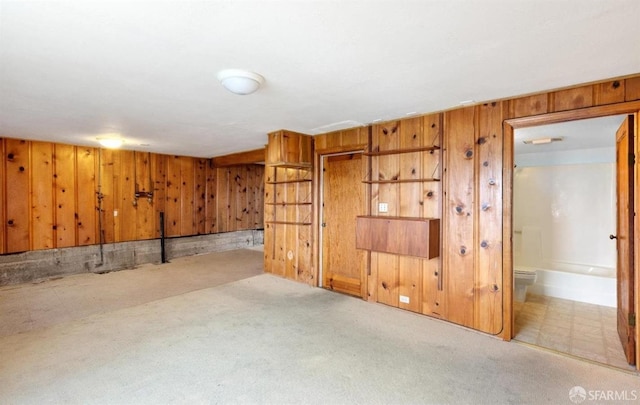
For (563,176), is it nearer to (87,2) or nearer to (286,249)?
(286,249)

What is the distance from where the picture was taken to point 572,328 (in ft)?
9.93

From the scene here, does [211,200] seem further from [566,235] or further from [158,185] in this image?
[566,235]

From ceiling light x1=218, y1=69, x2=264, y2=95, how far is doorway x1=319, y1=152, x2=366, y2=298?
1967 millimetres

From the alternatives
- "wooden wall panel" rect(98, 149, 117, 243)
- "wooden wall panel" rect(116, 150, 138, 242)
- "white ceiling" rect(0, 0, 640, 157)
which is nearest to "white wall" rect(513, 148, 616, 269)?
"white ceiling" rect(0, 0, 640, 157)

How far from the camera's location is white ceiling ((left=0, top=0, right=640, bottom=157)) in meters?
1.48

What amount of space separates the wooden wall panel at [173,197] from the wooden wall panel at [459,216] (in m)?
5.67

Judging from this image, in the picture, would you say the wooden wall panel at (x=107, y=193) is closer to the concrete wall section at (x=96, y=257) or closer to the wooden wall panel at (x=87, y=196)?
the wooden wall panel at (x=87, y=196)

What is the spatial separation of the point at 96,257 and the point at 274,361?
490cm

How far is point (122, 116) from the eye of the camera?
345 cm

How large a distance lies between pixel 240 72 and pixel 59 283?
4813 mm

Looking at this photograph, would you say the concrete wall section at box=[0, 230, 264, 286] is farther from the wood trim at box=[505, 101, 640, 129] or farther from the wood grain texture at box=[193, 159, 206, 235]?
the wood trim at box=[505, 101, 640, 129]

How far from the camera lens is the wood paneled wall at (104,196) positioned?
4762mm

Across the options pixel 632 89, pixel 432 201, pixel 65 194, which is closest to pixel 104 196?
pixel 65 194

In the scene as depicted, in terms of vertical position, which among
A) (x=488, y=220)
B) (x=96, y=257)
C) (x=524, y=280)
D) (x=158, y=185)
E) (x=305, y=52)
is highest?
(x=305, y=52)
